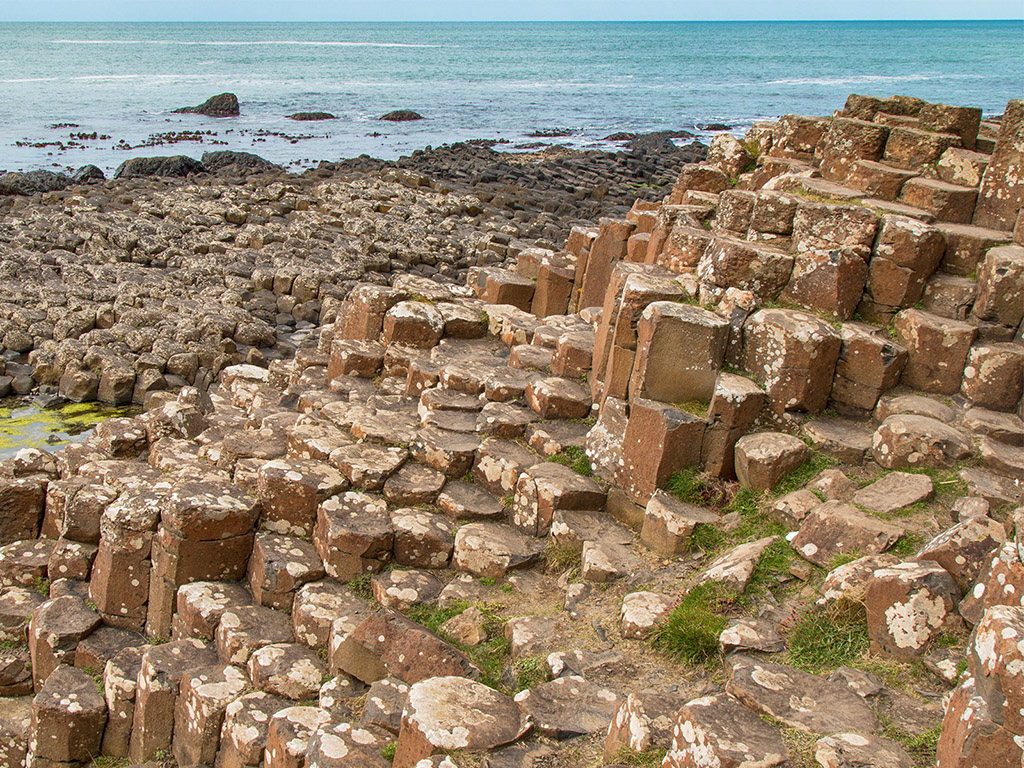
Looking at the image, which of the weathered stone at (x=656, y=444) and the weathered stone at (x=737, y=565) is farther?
the weathered stone at (x=656, y=444)

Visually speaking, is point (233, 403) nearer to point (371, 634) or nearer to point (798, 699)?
point (371, 634)

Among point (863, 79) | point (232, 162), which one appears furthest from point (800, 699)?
point (863, 79)

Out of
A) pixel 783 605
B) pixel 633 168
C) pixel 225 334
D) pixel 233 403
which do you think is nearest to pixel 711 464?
pixel 783 605

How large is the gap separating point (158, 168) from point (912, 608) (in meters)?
34.5

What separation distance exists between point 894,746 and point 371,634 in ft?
11.8

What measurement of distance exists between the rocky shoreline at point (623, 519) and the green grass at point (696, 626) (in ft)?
0.08

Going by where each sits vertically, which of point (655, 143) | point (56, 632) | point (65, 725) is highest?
point (655, 143)

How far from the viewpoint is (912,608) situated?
5242 mm

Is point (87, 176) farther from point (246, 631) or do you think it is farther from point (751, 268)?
point (751, 268)

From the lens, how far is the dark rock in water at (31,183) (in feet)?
96.6

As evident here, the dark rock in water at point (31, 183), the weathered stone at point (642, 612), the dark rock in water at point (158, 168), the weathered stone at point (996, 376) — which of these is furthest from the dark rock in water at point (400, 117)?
the weathered stone at point (642, 612)

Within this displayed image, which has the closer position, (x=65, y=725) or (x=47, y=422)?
(x=65, y=725)

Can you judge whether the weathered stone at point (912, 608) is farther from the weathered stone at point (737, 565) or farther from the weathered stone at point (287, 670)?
the weathered stone at point (287, 670)

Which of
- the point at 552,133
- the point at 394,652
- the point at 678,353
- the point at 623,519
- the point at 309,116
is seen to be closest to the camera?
the point at 394,652
